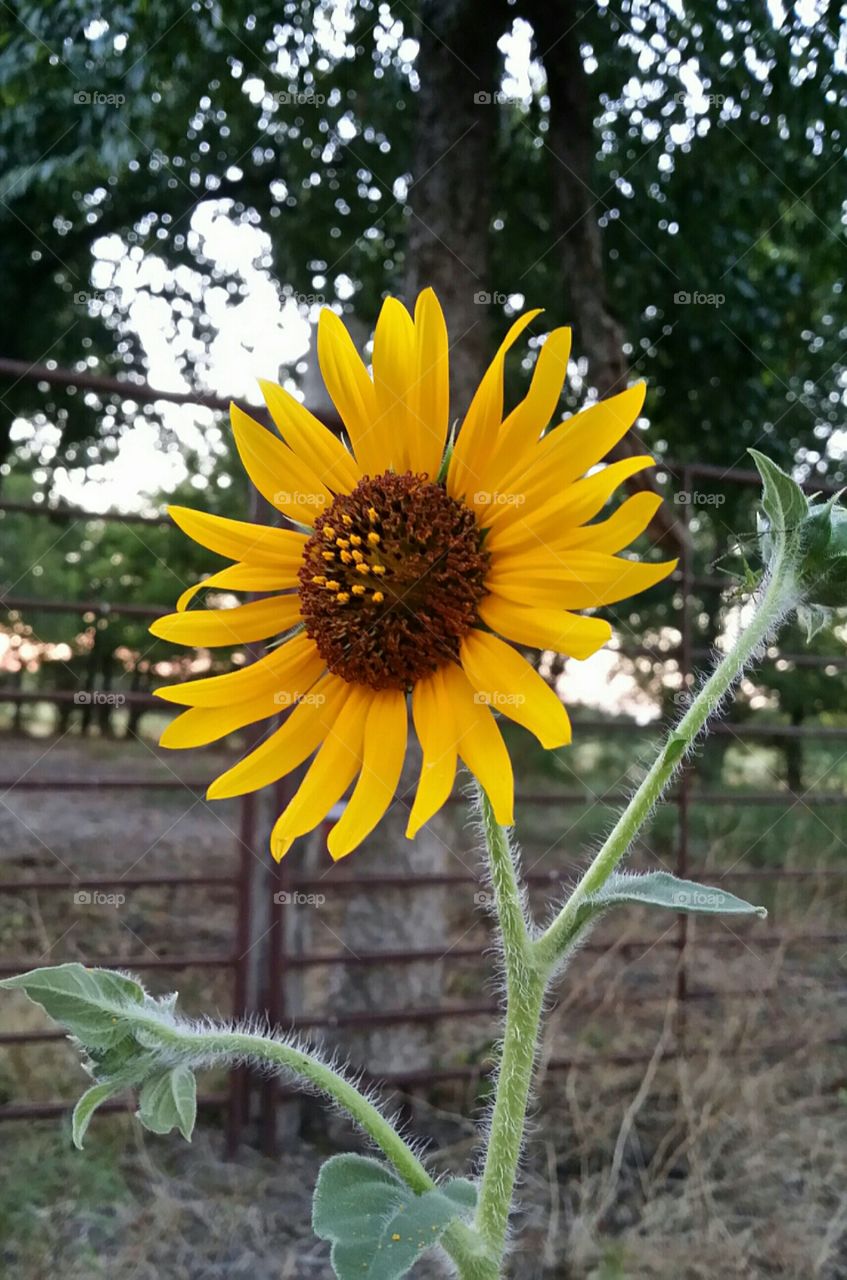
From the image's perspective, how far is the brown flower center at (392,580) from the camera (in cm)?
76

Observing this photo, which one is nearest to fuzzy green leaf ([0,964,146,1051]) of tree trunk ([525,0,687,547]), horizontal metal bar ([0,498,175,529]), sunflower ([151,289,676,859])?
sunflower ([151,289,676,859])

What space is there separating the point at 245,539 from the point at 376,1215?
0.53m

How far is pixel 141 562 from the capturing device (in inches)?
260

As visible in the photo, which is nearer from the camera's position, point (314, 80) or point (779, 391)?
point (314, 80)

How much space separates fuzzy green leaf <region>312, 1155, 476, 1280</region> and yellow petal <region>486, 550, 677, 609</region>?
0.39 meters

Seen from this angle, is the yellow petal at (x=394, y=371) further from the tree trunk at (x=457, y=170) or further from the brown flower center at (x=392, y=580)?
the tree trunk at (x=457, y=170)

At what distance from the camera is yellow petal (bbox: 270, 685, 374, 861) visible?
0.76 metres

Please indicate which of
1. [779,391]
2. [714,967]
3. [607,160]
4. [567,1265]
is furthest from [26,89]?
[714,967]

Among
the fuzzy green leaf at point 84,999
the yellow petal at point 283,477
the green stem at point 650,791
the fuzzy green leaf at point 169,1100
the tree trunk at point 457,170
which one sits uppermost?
the tree trunk at point 457,170

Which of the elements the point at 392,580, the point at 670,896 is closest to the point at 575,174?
the point at 392,580

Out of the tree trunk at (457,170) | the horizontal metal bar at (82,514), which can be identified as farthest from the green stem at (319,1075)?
the tree trunk at (457,170)

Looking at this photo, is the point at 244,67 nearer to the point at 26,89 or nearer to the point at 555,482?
the point at 26,89

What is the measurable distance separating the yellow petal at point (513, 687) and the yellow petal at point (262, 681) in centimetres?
15

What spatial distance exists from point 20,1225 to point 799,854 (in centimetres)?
389
